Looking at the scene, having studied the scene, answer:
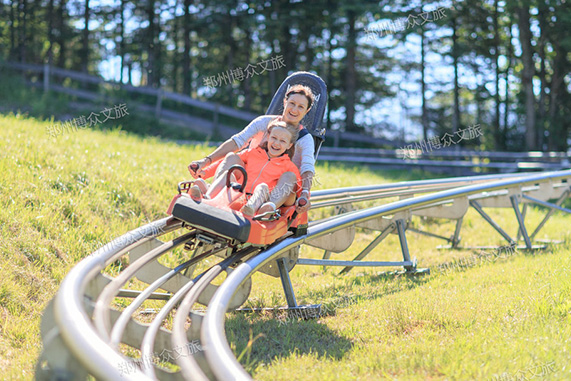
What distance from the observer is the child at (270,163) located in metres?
4.04

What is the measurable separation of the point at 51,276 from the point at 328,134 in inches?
625

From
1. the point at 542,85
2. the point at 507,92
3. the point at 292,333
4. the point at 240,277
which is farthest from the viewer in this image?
the point at 507,92

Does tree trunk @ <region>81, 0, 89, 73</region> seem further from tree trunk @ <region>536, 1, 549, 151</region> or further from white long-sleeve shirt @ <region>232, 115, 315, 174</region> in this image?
white long-sleeve shirt @ <region>232, 115, 315, 174</region>

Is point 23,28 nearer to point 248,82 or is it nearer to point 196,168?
point 248,82

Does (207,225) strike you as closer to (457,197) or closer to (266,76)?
(457,197)

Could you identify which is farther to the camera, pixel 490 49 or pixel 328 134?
pixel 490 49

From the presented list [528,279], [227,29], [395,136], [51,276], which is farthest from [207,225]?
[395,136]

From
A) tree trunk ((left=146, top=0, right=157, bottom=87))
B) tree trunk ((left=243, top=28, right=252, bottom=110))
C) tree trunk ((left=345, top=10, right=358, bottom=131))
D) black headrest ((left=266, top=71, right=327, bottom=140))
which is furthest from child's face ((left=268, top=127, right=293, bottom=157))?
tree trunk ((left=146, top=0, right=157, bottom=87))

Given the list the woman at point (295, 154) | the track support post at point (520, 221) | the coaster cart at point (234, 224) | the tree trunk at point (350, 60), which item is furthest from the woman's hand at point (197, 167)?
the tree trunk at point (350, 60)

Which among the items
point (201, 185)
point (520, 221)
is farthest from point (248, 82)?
point (201, 185)

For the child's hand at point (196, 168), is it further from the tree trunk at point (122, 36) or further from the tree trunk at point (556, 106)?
the tree trunk at point (122, 36)

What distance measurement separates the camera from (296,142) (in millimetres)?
4543

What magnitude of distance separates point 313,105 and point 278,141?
123cm

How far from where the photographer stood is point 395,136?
A: 26.9 m
